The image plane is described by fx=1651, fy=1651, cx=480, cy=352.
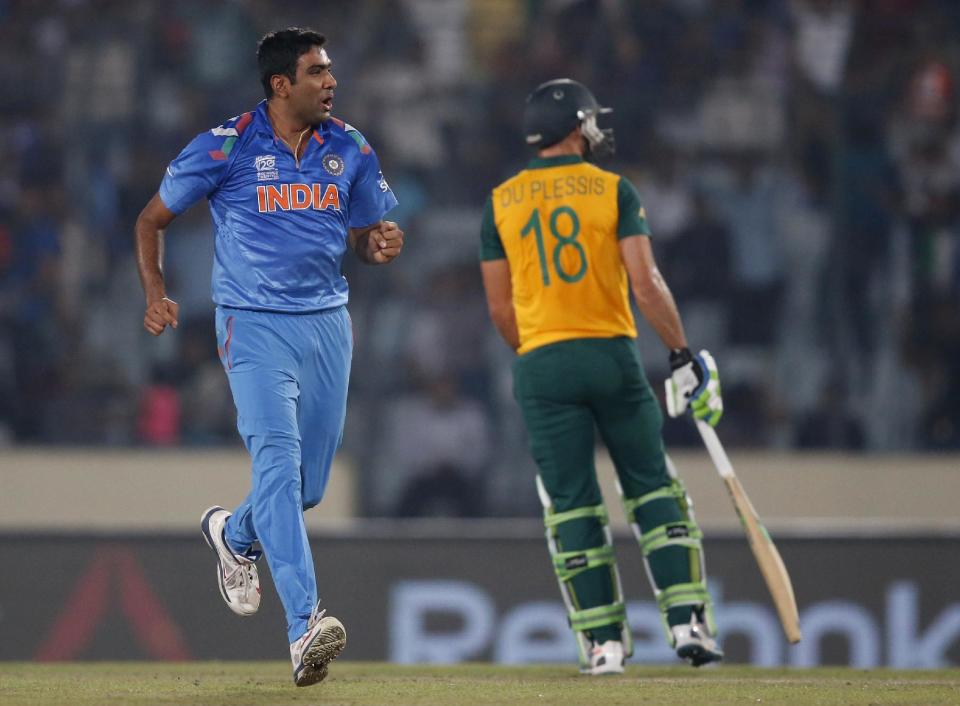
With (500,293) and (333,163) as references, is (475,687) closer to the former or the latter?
(500,293)

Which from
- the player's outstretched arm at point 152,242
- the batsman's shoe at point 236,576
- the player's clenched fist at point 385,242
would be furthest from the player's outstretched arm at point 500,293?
the batsman's shoe at point 236,576

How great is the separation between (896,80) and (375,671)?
7.07 metres

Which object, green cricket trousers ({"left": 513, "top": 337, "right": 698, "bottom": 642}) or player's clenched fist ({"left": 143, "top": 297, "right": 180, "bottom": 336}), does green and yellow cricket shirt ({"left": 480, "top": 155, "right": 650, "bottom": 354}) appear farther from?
player's clenched fist ({"left": 143, "top": 297, "right": 180, "bottom": 336})

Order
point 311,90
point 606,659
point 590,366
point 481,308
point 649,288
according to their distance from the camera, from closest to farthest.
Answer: point 311,90
point 649,288
point 590,366
point 606,659
point 481,308

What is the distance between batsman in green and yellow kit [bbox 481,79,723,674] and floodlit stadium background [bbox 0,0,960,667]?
3379mm

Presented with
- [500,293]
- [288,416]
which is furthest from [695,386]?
[288,416]

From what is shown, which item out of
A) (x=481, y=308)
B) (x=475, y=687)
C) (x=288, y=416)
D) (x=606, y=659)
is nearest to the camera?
(x=288, y=416)

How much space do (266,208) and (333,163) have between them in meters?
0.31

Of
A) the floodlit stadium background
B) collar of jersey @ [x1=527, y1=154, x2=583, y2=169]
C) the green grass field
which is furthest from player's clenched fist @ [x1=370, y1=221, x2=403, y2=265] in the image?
the floodlit stadium background

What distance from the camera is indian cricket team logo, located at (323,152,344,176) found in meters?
5.75

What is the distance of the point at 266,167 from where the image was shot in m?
5.66

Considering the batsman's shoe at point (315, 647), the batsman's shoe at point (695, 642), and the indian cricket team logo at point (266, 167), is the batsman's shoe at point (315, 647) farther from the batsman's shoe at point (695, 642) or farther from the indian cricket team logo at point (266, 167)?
the indian cricket team logo at point (266, 167)

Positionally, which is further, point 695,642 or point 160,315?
point 695,642

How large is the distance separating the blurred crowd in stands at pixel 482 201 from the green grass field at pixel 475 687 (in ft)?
13.8
